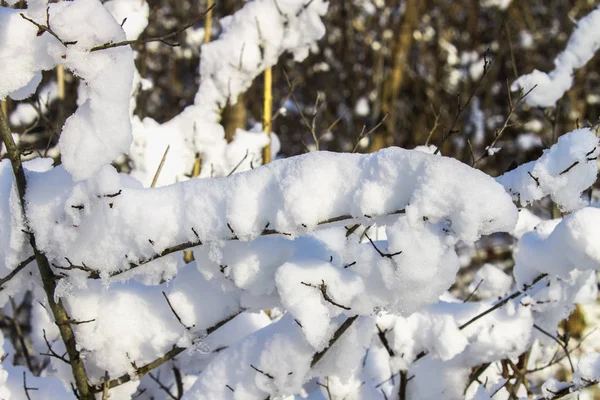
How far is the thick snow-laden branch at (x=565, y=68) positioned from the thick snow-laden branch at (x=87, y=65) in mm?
1975

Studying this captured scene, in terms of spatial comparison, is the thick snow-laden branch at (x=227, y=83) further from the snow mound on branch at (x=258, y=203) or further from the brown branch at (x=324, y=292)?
the brown branch at (x=324, y=292)

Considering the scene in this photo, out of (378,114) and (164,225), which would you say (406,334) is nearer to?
(164,225)

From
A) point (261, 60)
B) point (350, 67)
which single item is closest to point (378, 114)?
point (350, 67)

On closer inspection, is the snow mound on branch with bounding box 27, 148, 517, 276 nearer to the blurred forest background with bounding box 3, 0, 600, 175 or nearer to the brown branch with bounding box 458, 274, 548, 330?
the brown branch with bounding box 458, 274, 548, 330

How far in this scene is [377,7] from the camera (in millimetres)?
11102

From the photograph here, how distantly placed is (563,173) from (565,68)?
169cm

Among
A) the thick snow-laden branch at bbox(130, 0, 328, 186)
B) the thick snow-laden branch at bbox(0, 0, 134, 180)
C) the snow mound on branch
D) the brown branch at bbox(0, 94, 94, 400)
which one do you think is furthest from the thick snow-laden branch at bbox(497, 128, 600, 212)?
the thick snow-laden branch at bbox(130, 0, 328, 186)

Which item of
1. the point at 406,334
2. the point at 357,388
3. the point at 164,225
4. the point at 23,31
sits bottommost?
the point at 357,388

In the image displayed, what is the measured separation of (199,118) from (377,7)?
8.47 m

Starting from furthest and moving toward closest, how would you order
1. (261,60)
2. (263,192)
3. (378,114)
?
(378,114), (261,60), (263,192)

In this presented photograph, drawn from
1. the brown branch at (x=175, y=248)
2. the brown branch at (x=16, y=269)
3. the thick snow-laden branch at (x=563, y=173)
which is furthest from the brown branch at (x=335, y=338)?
the brown branch at (x=16, y=269)

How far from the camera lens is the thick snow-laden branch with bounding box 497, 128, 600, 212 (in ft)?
5.11

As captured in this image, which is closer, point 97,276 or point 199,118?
point 97,276

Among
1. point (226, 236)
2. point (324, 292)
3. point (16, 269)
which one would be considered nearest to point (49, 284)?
point (16, 269)
